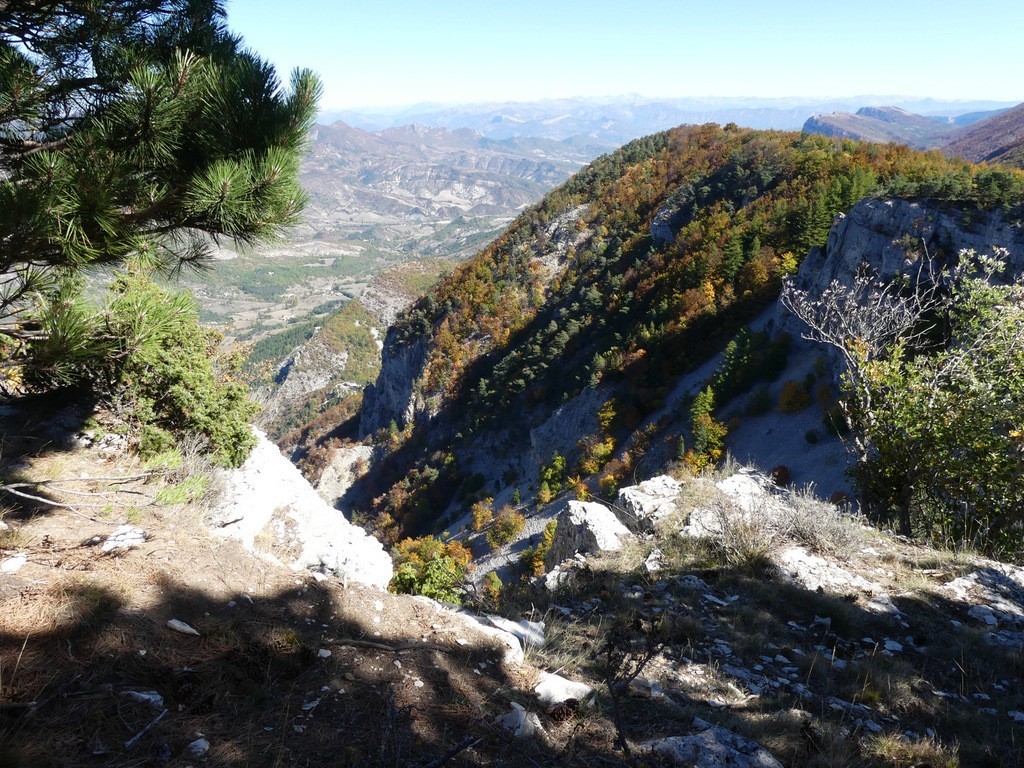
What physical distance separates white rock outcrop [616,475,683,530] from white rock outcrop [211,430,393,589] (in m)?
5.16

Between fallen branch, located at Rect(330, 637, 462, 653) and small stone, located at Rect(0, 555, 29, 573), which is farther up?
Answer: small stone, located at Rect(0, 555, 29, 573)

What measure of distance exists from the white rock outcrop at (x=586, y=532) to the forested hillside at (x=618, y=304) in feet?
53.3

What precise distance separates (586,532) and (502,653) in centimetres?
626

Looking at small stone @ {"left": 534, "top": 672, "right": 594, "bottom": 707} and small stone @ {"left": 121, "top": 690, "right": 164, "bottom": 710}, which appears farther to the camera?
small stone @ {"left": 534, "top": 672, "right": 594, "bottom": 707}

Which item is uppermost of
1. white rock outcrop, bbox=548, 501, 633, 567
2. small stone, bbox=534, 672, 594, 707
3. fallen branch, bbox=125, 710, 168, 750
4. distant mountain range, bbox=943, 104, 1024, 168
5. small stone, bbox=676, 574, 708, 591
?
distant mountain range, bbox=943, 104, 1024, 168

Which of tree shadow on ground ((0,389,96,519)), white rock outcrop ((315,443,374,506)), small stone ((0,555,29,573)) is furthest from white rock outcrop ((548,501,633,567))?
white rock outcrop ((315,443,374,506))

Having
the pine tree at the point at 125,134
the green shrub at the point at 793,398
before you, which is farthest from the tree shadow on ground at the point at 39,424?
the green shrub at the point at 793,398

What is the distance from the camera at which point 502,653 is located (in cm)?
451

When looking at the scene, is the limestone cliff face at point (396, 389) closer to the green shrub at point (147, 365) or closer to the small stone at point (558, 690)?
the green shrub at point (147, 365)

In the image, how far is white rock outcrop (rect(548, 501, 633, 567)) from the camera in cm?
984

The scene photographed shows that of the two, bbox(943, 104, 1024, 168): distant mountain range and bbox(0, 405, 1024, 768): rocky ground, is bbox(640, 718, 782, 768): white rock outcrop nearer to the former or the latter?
bbox(0, 405, 1024, 768): rocky ground

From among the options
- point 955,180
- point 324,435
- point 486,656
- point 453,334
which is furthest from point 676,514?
point 324,435

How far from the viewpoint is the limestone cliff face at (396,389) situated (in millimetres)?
67188

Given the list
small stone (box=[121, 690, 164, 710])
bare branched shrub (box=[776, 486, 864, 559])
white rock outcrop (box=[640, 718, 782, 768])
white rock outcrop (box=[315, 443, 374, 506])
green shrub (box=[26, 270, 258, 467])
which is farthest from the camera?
white rock outcrop (box=[315, 443, 374, 506])
